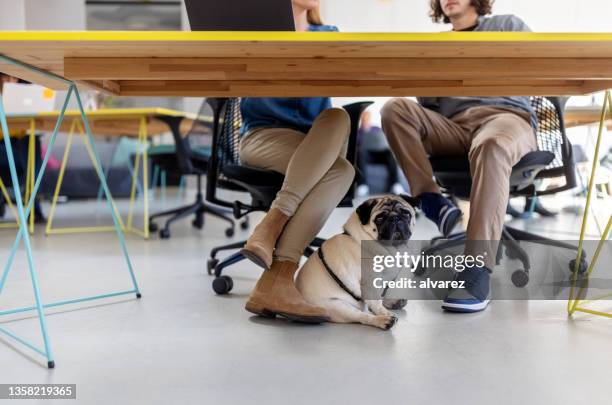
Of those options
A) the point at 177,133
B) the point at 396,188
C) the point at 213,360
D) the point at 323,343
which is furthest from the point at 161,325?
the point at 396,188

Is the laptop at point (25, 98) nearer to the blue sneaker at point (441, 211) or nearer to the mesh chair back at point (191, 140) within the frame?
the mesh chair back at point (191, 140)

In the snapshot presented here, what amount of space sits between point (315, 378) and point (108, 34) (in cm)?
77

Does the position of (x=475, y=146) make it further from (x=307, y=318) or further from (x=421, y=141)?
(x=307, y=318)

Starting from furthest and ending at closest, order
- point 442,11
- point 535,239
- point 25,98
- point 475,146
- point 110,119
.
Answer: point 25,98 → point 110,119 → point 442,11 → point 535,239 → point 475,146

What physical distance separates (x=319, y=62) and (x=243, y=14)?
0.22m

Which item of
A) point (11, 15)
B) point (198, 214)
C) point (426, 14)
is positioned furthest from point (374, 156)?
point (11, 15)

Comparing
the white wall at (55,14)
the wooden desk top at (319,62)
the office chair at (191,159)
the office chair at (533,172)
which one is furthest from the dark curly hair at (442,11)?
the white wall at (55,14)

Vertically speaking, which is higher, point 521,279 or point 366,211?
point 366,211

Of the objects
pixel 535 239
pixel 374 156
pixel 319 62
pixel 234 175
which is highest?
pixel 319 62

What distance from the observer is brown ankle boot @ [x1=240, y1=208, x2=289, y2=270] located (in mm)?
1433

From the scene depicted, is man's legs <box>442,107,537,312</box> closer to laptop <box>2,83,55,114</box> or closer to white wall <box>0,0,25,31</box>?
laptop <box>2,83,55,114</box>

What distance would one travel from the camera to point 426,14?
7.31 metres

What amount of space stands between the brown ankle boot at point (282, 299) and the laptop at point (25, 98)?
2641 mm

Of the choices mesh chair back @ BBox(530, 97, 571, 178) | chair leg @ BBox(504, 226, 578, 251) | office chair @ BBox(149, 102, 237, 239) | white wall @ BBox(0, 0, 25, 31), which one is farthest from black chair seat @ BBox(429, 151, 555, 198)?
white wall @ BBox(0, 0, 25, 31)
